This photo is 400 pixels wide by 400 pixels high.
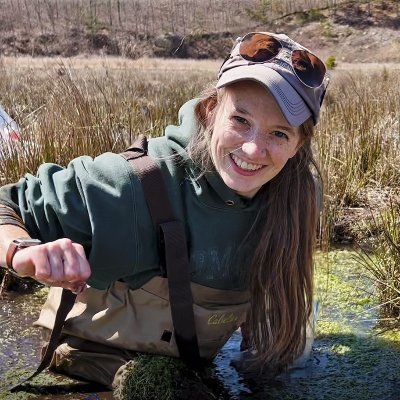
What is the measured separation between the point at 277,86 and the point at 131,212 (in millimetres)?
557

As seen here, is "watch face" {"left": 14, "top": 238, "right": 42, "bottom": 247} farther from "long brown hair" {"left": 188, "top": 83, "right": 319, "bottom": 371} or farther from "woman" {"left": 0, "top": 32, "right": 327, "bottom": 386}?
"long brown hair" {"left": 188, "top": 83, "right": 319, "bottom": 371}

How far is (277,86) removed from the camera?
207 cm

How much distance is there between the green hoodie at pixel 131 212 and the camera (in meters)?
2.11

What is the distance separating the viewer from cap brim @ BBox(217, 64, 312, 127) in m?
2.06

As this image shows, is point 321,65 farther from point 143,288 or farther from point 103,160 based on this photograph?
point 143,288

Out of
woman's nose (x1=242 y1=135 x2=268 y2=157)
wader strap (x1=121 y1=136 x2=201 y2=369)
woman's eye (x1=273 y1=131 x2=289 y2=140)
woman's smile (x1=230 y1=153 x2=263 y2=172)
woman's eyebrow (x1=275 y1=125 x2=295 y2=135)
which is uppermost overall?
woman's eyebrow (x1=275 y1=125 x2=295 y2=135)

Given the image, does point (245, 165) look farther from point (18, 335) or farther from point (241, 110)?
point (18, 335)

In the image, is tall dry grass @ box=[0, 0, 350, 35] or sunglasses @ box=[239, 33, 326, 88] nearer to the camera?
sunglasses @ box=[239, 33, 326, 88]

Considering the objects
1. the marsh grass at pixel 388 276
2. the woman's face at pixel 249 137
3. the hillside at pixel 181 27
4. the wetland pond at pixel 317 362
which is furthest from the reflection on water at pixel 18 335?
the hillside at pixel 181 27

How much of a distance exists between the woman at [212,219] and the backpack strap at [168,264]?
3 centimetres

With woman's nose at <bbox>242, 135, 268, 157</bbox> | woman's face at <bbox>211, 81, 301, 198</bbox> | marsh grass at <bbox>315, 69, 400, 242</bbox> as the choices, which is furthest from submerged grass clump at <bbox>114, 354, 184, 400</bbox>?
marsh grass at <bbox>315, 69, 400, 242</bbox>

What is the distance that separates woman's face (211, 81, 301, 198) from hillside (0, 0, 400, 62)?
24.3m

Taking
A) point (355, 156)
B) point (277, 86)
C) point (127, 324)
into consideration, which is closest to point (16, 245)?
point (127, 324)

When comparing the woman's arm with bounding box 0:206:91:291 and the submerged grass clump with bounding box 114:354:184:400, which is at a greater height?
the woman's arm with bounding box 0:206:91:291
